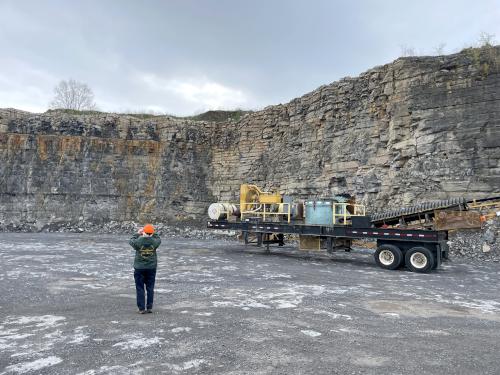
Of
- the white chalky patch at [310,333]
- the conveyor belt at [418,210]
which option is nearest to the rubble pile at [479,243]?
the conveyor belt at [418,210]

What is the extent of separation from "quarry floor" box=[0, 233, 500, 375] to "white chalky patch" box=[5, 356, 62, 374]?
0.01 meters

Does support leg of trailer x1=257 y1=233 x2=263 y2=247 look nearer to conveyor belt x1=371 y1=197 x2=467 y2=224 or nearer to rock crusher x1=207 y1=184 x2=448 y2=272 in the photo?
rock crusher x1=207 y1=184 x2=448 y2=272

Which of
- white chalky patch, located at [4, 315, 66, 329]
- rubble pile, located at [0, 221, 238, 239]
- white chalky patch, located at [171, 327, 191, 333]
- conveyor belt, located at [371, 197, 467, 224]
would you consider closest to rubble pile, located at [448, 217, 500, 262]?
conveyor belt, located at [371, 197, 467, 224]

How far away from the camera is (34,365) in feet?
13.9

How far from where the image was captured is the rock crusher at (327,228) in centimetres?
1193

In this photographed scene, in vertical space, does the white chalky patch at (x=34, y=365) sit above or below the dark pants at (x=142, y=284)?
below

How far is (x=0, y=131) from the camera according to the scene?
29.6 metres

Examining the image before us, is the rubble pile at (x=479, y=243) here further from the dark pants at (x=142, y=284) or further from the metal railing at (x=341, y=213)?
the dark pants at (x=142, y=284)

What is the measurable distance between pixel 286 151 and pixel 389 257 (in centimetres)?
1389

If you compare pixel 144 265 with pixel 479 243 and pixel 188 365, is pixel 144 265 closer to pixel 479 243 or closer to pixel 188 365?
pixel 188 365

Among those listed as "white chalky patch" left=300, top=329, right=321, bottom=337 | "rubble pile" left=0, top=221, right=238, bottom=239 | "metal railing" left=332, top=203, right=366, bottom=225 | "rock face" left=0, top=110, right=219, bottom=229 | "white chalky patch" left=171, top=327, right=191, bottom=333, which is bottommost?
"white chalky patch" left=300, top=329, right=321, bottom=337

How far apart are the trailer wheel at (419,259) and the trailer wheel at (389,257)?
0.87 ft

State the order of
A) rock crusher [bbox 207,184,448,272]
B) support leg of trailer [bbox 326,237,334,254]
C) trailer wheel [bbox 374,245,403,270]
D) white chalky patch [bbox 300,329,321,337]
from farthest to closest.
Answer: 1. support leg of trailer [bbox 326,237,334,254]
2. trailer wheel [bbox 374,245,403,270]
3. rock crusher [bbox 207,184,448,272]
4. white chalky patch [bbox 300,329,321,337]

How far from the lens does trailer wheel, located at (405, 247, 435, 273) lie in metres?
11.6
